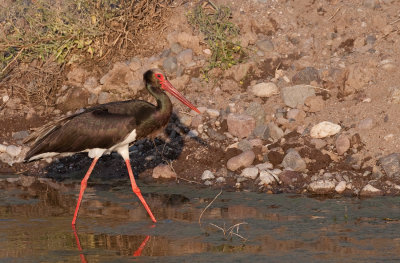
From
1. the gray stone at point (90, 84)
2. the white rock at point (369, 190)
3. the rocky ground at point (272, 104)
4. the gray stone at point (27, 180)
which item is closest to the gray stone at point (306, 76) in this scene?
the rocky ground at point (272, 104)

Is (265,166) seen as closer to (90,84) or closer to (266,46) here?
(266,46)

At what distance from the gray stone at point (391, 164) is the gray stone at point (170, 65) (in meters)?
3.76

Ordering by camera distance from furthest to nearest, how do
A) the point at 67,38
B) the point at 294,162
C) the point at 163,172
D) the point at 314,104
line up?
the point at 67,38 < the point at 314,104 < the point at 163,172 < the point at 294,162

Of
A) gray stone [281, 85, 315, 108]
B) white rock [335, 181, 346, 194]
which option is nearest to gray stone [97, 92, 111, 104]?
gray stone [281, 85, 315, 108]

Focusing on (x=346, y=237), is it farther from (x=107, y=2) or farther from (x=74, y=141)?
(x=107, y=2)

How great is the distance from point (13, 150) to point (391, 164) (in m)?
5.33

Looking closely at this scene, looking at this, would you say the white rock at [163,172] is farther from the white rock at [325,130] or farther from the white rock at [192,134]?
the white rock at [325,130]

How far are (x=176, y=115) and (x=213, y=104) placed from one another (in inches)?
21.9

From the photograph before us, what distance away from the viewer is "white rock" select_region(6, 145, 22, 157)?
10758 millimetres

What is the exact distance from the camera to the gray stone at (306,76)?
1046 centimetres

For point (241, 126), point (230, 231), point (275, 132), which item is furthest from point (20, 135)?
point (230, 231)

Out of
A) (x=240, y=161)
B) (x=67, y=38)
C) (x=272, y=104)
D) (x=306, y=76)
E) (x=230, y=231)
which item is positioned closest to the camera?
(x=230, y=231)

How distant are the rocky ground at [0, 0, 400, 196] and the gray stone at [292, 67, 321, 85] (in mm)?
15

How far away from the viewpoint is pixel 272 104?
1031 cm
